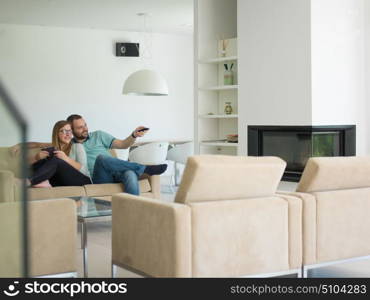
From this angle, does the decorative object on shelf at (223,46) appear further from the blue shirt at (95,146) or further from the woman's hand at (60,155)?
the woman's hand at (60,155)

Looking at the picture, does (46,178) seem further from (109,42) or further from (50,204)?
(109,42)

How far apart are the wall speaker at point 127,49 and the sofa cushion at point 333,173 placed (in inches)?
305

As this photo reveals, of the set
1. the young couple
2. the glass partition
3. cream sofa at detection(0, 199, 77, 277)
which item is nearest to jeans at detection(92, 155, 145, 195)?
the young couple

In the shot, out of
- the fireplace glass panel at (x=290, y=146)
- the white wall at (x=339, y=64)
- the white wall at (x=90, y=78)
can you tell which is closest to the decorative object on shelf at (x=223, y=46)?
the fireplace glass panel at (x=290, y=146)

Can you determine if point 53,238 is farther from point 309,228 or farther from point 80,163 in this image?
point 80,163

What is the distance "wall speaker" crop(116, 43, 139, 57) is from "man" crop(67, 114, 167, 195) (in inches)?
169

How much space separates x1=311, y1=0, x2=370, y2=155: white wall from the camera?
7059 millimetres

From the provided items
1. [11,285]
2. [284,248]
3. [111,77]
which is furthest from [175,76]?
[11,285]

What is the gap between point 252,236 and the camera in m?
3.60

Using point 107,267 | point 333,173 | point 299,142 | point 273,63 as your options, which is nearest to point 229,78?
point 273,63

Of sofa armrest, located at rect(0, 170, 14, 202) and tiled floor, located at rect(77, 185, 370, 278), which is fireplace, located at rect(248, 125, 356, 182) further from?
sofa armrest, located at rect(0, 170, 14, 202)

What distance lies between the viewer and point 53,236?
3.62 m

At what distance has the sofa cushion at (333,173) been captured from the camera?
3.86m

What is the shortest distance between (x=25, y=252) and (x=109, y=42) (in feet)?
31.2
